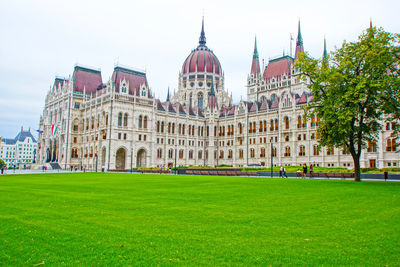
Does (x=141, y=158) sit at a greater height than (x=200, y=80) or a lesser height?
lesser

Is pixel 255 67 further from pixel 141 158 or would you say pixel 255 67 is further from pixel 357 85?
pixel 357 85

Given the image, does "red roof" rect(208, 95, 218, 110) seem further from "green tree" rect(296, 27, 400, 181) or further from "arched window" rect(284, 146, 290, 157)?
"green tree" rect(296, 27, 400, 181)

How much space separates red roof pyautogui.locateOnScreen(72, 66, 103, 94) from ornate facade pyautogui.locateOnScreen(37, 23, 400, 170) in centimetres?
23

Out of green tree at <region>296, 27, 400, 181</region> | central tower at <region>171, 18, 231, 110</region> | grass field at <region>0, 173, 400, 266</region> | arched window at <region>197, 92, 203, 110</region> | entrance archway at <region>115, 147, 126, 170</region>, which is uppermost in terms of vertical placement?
central tower at <region>171, 18, 231, 110</region>

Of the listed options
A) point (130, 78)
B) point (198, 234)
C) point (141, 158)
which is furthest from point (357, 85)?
point (130, 78)

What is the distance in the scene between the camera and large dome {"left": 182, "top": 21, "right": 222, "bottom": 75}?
3917 inches

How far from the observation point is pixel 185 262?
6.17 meters

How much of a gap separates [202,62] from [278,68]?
22.4 metres

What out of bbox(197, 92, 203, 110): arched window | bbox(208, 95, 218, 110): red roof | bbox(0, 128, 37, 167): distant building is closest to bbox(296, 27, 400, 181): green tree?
bbox(208, 95, 218, 110): red roof

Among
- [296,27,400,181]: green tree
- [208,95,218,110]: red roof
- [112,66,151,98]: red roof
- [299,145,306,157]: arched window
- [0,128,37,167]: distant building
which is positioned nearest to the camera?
[296,27,400,181]: green tree

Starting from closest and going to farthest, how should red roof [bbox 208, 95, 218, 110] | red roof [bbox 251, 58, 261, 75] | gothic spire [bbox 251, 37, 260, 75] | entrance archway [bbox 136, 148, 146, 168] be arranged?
1. entrance archway [bbox 136, 148, 146, 168]
2. red roof [bbox 208, 95, 218, 110]
3. red roof [bbox 251, 58, 261, 75]
4. gothic spire [bbox 251, 37, 260, 75]

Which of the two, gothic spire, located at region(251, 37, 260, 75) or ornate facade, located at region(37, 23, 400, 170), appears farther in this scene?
gothic spire, located at region(251, 37, 260, 75)

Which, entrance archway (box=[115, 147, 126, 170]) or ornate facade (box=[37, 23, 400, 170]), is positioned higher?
ornate facade (box=[37, 23, 400, 170])

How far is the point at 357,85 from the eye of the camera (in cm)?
2578
